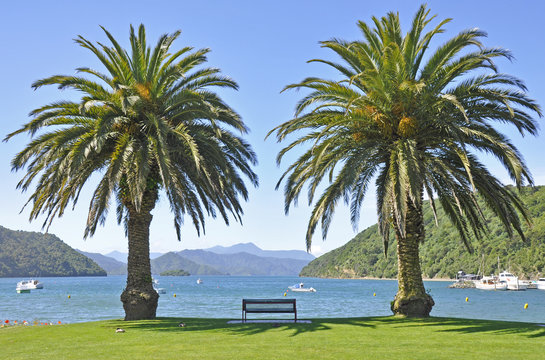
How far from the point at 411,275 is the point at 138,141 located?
1066cm

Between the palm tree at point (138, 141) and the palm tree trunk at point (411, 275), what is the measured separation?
6.34 m

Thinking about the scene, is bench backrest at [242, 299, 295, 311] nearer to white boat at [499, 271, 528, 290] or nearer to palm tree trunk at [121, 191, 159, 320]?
palm tree trunk at [121, 191, 159, 320]

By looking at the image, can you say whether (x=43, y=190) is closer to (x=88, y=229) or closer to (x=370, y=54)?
(x=88, y=229)

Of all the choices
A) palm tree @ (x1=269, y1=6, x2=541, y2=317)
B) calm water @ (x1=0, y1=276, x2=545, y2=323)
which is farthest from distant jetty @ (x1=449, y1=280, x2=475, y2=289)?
palm tree @ (x1=269, y1=6, x2=541, y2=317)

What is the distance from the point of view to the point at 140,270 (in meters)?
17.9

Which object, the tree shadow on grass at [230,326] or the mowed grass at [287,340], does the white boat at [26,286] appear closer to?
the tree shadow on grass at [230,326]

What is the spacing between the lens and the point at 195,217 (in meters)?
20.7

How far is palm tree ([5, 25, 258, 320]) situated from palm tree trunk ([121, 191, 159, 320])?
4 centimetres

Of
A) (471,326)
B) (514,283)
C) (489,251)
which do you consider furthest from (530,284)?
(471,326)

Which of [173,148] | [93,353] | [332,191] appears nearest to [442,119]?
[332,191]

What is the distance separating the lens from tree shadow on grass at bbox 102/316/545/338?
14281mm

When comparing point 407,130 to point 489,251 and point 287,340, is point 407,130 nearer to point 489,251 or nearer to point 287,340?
point 287,340

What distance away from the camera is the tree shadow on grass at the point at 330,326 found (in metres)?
14.3

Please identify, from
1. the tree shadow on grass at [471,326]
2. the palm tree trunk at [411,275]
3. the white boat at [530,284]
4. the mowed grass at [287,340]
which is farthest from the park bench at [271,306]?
the white boat at [530,284]
